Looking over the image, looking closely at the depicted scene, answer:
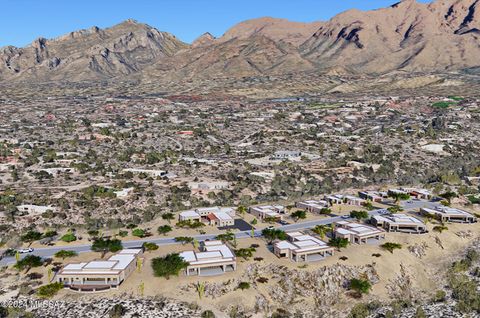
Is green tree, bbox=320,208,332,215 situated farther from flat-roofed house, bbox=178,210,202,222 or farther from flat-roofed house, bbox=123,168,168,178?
flat-roofed house, bbox=123,168,168,178

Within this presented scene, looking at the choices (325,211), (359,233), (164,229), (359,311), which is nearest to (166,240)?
(164,229)

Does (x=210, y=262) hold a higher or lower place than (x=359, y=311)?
higher

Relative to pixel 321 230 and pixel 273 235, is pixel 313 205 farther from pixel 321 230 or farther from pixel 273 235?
pixel 273 235

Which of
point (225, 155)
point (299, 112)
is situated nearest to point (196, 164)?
point (225, 155)

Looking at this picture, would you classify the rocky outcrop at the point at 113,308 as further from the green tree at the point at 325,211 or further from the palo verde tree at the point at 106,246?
the green tree at the point at 325,211

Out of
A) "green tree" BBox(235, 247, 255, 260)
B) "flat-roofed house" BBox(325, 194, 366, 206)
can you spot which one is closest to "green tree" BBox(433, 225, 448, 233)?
"flat-roofed house" BBox(325, 194, 366, 206)
